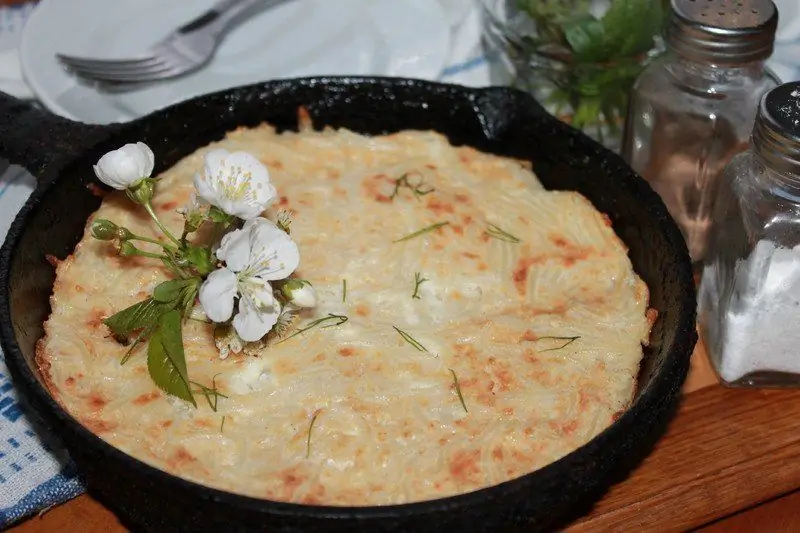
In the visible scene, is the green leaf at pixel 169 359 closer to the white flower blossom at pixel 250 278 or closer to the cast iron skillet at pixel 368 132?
the white flower blossom at pixel 250 278

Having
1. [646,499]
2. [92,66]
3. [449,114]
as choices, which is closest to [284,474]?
[646,499]

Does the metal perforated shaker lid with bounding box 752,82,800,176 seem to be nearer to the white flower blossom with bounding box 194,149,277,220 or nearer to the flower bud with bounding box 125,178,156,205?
the white flower blossom with bounding box 194,149,277,220

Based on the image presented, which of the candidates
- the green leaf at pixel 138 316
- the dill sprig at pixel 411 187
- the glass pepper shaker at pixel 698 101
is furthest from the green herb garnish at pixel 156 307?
the glass pepper shaker at pixel 698 101

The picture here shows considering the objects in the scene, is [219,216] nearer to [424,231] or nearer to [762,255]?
[424,231]

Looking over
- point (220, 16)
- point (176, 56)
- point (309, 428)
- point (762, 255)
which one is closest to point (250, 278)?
point (309, 428)

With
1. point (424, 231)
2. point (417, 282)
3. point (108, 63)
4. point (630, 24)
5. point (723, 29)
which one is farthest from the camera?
point (108, 63)

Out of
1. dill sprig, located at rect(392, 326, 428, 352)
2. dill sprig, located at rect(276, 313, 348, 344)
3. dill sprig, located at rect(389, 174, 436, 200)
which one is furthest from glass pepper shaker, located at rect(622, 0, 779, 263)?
dill sprig, located at rect(276, 313, 348, 344)
